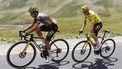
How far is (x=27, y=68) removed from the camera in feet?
36.2

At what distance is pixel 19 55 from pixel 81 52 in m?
2.70

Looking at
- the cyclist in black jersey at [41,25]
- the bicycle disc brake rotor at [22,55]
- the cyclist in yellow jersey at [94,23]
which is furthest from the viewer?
the cyclist in yellow jersey at [94,23]

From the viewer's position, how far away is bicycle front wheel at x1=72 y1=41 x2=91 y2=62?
12.3 metres

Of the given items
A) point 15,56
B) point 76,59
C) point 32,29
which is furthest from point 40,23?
point 76,59

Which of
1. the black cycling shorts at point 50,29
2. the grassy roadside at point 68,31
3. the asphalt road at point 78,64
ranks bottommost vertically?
the asphalt road at point 78,64

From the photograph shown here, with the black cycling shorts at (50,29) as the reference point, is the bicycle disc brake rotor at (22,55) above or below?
below

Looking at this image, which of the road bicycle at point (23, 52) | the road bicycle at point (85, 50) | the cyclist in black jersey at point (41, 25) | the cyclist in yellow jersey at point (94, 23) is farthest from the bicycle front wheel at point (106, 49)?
the cyclist in black jersey at point (41, 25)

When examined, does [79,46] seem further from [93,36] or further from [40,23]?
[40,23]

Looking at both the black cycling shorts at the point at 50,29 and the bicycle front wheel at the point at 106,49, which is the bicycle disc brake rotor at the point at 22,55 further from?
the bicycle front wheel at the point at 106,49

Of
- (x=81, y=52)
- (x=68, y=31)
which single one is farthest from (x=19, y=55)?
(x=68, y=31)

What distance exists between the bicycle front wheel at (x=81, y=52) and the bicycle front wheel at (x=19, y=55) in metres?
1.89

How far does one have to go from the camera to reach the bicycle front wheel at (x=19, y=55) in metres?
10.8

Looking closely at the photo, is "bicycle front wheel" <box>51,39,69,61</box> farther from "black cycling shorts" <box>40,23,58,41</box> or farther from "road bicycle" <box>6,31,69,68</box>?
"black cycling shorts" <box>40,23,58,41</box>

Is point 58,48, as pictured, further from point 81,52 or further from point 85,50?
point 85,50
